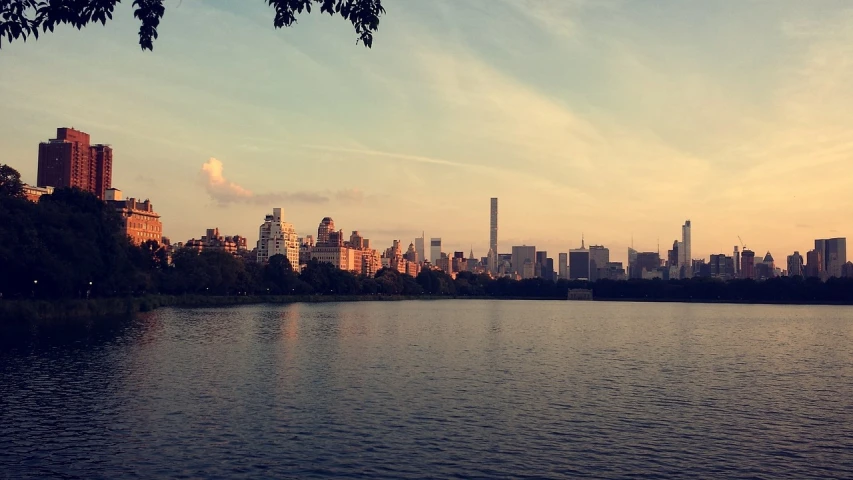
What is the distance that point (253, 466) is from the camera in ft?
106

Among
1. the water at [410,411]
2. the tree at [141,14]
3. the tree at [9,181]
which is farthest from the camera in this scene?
the tree at [9,181]

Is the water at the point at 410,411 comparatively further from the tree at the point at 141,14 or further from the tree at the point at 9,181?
the tree at the point at 9,181

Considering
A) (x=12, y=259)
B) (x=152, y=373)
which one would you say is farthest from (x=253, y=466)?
(x=12, y=259)

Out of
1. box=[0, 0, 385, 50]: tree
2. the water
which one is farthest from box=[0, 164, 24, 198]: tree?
box=[0, 0, 385, 50]: tree

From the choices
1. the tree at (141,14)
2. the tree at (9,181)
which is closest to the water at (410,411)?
the tree at (141,14)

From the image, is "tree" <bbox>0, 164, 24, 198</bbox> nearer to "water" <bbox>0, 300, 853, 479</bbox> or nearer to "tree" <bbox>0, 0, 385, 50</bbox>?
"water" <bbox>0, 300, 853, 479</bbox>

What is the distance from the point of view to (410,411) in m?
45.1

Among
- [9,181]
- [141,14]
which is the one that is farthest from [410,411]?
[9,181]

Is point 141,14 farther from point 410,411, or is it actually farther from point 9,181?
point 9,181

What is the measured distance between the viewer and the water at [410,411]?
109ft

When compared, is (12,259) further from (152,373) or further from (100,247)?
(152,373)

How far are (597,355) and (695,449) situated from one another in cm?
4482

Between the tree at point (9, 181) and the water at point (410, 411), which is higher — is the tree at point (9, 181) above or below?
above

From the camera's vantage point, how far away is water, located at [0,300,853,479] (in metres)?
33.2
